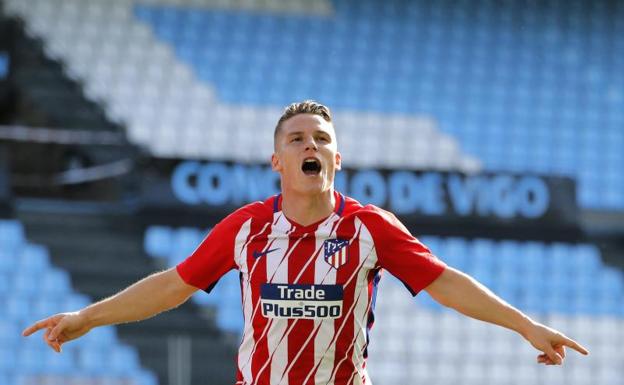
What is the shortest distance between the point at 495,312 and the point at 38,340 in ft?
22.1

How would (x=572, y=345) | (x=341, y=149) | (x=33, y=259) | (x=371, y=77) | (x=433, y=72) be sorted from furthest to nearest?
(x=433, y=72), (x=371, y=77), (x=341, y=149), (x=33, y=259), (x=572, y=345)

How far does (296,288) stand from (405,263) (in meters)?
0.35

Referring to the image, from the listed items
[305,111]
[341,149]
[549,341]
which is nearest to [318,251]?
[305,111]

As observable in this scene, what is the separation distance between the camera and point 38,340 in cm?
955

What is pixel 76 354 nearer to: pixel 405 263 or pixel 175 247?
pixel 175 247

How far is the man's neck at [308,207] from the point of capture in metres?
3.63

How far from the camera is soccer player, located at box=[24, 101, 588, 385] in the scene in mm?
3512

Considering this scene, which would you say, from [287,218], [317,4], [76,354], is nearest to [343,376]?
[287,218]

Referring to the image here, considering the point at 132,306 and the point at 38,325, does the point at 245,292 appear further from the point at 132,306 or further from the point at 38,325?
the point at 38,325

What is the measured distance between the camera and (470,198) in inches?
433

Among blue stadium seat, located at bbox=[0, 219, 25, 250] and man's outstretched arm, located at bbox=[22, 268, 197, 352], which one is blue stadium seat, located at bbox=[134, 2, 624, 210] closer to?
blue stadium seat, located at bbox=[0, 219, 25, 250]

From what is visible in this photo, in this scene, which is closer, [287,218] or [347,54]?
[287,218]

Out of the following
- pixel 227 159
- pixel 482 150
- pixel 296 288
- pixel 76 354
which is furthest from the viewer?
Answer: pixel 482 150

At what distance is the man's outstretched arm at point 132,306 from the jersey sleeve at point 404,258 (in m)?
0.62
